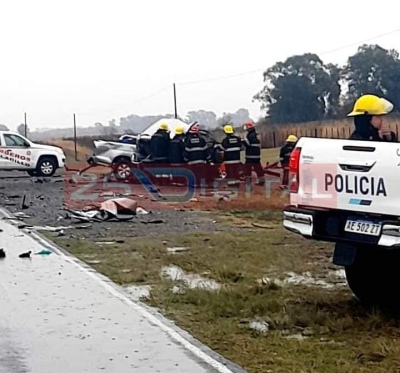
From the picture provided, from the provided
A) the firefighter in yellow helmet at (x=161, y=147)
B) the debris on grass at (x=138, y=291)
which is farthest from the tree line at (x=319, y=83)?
the debris on grass at (x=138, y=291)

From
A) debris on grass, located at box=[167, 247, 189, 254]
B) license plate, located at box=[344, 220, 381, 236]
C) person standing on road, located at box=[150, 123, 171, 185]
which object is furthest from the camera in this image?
person standing on road, located at box=[150, 123, 171, 185]

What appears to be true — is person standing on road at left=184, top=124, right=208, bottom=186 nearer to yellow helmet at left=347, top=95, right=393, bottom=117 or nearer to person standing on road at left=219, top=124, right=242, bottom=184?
person standing on road at left=219, top=124, right=242, bottom=184

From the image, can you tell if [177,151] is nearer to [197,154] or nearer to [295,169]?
[197,154]

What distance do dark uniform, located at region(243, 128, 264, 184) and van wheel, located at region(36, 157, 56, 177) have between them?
39.6 feet

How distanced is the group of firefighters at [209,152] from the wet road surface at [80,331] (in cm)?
1237

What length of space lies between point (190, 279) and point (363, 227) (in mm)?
3494

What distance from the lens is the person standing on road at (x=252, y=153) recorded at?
23.8 metres

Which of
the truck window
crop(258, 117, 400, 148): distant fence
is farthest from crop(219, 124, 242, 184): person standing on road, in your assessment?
the truck window

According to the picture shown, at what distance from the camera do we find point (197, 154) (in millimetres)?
25359

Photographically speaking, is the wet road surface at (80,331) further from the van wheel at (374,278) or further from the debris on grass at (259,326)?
the van wheel at (374,278)

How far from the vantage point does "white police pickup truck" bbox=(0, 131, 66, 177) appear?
1310 inches

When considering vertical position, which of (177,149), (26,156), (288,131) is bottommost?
(26,156)

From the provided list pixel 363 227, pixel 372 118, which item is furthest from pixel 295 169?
pixel 372 118

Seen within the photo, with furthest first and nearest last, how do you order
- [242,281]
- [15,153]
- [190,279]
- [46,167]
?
[46,167] → [15,153] → [190,279] → [242,281]
